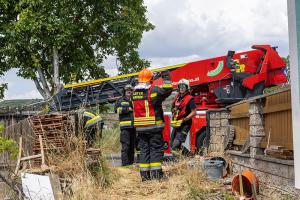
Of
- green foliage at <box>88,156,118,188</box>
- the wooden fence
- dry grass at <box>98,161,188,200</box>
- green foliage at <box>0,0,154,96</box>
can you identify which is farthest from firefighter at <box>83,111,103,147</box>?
green foliage at <box>0,0,154,96</box>

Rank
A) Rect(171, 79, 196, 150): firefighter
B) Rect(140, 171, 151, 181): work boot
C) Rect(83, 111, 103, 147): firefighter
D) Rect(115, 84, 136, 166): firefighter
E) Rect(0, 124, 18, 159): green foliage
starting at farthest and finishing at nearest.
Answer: Rect(115, 84, 136, 166): firefighter
Rect(171, 79, 196, 150): firefighter
Rect(83, 111, 103, 147): firefighter
Rect(140, 171, 151, 181): work boot
Rect(0, 124, 18, 159): green foliage

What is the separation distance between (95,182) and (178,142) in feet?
9.73

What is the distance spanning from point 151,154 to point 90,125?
4.27ft

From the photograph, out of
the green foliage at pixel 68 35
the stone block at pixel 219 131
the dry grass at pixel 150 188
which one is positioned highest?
the green foliage at pixel 68 35

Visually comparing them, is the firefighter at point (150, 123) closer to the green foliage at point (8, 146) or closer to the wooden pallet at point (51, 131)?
the wooden pallet at point (51, 131)

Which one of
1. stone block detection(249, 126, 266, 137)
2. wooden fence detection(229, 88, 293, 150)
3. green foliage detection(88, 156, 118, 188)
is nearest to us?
wooden fence detection(229, 88, 293, 150)

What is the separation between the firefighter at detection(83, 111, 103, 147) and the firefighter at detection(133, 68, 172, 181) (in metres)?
0.82

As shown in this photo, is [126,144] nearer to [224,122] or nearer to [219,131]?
[219,131]

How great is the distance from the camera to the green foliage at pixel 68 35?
22.3 meters

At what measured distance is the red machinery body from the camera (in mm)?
11745

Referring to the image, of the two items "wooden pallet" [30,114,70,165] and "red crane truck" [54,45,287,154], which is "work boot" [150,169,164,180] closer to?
"wooden pallet" [30,114,70,165]

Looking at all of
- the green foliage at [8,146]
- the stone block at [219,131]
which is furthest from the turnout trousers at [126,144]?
the green foliage at [8,146]

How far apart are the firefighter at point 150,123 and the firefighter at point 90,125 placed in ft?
2.70

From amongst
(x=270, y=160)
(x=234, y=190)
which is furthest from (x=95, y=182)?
(x=270, y=160)
